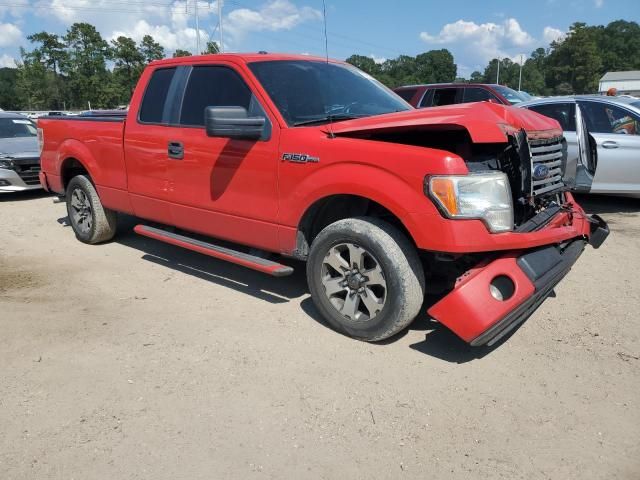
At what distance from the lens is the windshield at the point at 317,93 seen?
168 inches

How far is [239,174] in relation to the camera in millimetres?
4359

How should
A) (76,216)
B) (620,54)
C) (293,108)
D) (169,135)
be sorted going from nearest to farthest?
(293,108) < (169,135) < (76,216) < (620,54)

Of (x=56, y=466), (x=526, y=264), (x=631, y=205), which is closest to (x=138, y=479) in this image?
(x=56, y=466)

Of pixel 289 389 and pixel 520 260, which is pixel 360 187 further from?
pixel 289 389

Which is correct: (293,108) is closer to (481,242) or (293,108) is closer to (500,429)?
(481,242)

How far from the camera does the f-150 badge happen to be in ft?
12.7

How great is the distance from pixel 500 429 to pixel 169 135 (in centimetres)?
358

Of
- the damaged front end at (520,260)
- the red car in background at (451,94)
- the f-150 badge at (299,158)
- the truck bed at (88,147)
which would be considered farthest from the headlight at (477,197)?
the red car in background at (451,94)

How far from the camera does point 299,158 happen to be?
12.9 feet

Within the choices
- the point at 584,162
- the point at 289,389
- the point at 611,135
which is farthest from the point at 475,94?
the point at 289,389

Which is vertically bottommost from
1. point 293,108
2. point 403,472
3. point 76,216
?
point 403,472

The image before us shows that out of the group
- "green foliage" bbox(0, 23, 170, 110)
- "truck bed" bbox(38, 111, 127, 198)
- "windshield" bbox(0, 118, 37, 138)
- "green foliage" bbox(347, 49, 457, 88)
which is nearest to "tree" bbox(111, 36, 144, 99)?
"green foliage" bbox(0, 23, 170, 110)

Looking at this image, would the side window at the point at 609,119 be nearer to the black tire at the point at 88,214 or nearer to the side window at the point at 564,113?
the side window at the point at 564,113

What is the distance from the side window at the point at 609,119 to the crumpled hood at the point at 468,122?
4.42 m
